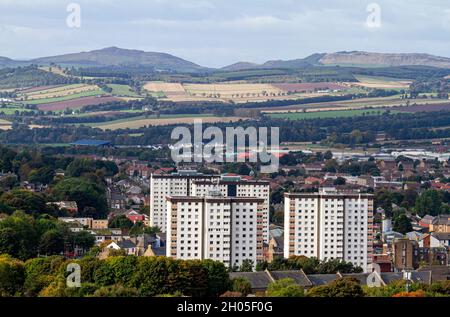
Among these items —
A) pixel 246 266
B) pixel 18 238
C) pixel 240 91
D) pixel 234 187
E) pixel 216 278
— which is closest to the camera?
pixel 216 278

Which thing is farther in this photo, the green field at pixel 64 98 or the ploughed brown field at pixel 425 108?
the green field at pixel 64 98

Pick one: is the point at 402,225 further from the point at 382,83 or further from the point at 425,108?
the point at 382,83

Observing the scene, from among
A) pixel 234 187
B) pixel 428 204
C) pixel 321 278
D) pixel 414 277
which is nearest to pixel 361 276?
pixel 414 277

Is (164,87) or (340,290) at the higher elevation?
(340,290)

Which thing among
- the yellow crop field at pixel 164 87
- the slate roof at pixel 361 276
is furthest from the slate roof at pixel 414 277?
the yellow crop field at pixel 164 87

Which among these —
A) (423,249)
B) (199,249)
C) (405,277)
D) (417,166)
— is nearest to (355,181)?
(417,166)

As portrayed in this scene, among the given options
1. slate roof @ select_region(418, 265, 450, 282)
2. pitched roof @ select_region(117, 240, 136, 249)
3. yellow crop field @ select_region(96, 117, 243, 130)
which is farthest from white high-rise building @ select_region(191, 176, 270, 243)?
yellow crop field @ select_region(96, 117, 243, 130)

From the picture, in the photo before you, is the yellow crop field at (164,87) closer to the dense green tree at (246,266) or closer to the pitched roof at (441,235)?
the pitched roof at (441,235)
